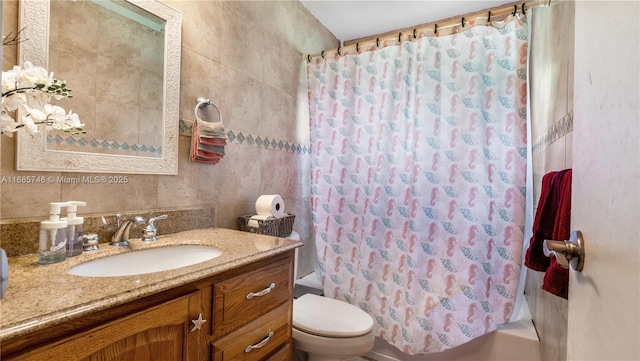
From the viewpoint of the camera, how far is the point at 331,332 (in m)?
1.44

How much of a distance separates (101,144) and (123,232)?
1.13 feet

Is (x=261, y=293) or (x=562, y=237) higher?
(x=562, y=237)

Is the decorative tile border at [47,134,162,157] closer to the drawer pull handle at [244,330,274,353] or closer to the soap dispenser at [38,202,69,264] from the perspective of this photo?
the soap dispenser at [38,202,69,264]

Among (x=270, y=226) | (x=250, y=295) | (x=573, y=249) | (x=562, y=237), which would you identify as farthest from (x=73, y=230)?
(x=562, y=237)

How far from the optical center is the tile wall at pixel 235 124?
1066 millimetres

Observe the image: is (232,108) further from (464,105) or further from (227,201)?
(464,105)

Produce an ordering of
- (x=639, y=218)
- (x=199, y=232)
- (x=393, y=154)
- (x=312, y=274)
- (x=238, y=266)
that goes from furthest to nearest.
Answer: (x=312, y=274) < (x=393, y=154) < (x=199, y=232) < (x=238, y=266) < (x=639, y=218)

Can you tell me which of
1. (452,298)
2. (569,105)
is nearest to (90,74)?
(569,105)

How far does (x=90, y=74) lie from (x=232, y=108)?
2.20 ft

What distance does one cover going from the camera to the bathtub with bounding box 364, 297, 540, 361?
5.41ft

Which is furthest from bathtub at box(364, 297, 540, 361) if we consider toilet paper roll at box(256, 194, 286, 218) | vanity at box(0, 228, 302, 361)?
toilet paper roll at box(256, 194, 286, 218)

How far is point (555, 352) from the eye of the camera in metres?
1.28

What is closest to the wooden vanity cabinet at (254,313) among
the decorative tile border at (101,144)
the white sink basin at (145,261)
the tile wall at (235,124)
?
the white sink basin at (145,261)

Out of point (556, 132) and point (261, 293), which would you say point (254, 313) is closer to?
point (261, 293)
